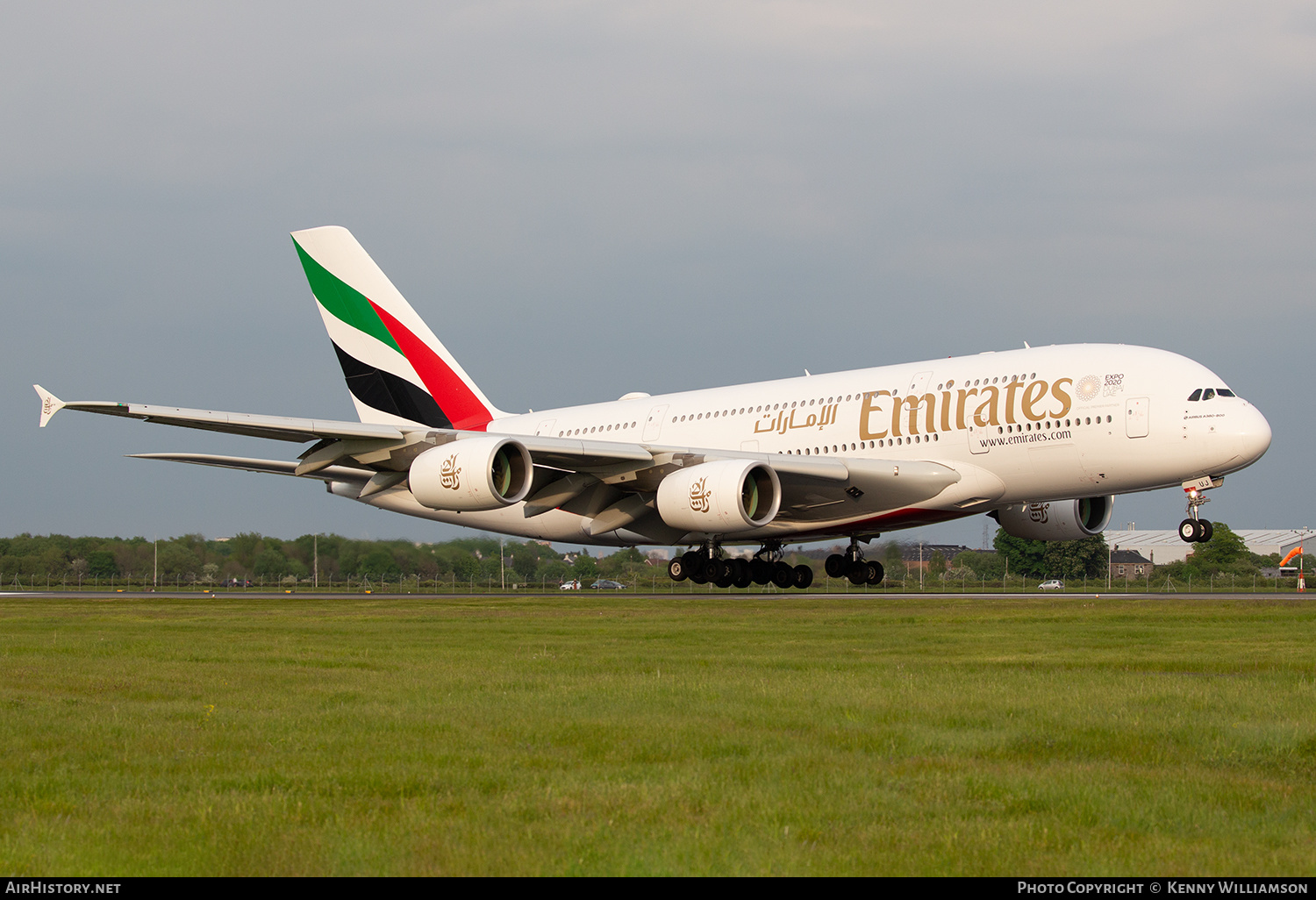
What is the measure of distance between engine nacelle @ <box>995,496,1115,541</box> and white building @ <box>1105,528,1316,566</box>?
197ft

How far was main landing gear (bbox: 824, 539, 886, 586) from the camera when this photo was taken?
34.2 meters

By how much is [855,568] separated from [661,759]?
27394 mm

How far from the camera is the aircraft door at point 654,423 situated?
3412cm

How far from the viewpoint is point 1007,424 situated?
2738cm

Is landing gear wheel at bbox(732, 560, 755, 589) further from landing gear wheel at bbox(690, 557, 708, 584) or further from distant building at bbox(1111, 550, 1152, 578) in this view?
distant building at bbox(1111, 550, 1152, 578)

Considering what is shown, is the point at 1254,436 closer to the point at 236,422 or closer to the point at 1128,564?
the point at 236,422

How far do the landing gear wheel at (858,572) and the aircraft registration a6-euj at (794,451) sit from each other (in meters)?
0.05

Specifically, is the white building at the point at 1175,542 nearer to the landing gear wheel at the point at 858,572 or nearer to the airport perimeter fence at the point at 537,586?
the airport perimeter fence at the point at 537,586

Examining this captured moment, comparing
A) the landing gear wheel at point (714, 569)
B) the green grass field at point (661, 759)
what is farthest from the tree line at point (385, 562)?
the green grass field at point (661, 759)

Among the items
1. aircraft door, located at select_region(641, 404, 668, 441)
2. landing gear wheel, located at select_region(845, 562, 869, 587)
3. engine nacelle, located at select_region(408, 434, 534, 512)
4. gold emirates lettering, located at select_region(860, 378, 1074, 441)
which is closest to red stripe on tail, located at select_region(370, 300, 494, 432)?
aircraft door, located at select_region(641, 404, 668, 441)

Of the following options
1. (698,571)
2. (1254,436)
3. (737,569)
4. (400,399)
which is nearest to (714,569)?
(698,571)

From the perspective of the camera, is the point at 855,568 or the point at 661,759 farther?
the point at 855,568

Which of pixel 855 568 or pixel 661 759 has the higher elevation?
pixel 855 568
